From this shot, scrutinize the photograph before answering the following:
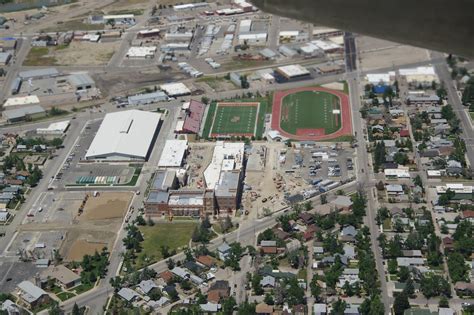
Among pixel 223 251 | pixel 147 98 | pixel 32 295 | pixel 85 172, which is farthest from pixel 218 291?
pixel 147 98

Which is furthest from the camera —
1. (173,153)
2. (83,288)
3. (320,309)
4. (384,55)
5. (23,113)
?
(384,55)

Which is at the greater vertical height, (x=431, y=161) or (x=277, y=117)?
(x=277, y=117)

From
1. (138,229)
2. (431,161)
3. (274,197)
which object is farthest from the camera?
(431,161)

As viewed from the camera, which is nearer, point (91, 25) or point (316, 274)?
point (316, 274)

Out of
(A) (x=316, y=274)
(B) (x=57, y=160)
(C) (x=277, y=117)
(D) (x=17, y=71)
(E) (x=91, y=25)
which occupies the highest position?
(E) (x=91, y=25)

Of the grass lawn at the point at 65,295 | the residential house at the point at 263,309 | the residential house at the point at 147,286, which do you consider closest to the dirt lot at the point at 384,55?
the residential house at the point at 263,309

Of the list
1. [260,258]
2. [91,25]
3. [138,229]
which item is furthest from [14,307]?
[91,25]

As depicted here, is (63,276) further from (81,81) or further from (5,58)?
(5,58)

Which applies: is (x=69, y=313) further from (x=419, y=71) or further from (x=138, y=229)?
(x=419, y=71)
